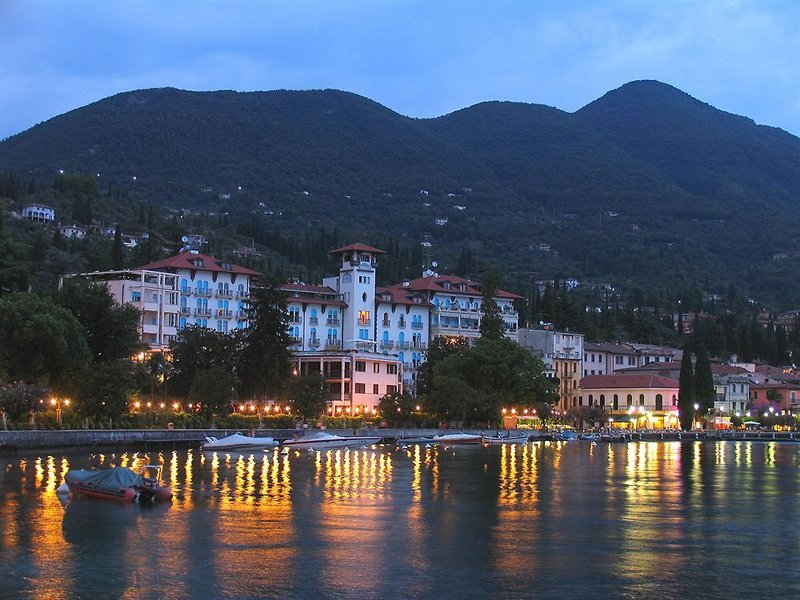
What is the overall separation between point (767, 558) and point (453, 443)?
71.8m

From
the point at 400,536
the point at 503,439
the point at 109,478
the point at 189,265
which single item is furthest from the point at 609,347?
the point at 400,536

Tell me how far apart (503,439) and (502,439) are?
0.55 ft

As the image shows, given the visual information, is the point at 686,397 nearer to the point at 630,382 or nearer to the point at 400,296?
the point at 630,382

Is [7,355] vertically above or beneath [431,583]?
above

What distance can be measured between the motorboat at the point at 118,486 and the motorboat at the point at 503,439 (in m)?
64.3

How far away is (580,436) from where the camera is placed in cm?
13262

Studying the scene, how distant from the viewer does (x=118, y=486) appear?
160ft

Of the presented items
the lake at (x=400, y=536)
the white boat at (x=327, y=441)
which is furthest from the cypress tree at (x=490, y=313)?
the lake at (x=400, y=536)

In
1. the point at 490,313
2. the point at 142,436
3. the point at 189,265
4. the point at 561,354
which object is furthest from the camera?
the point at 561,354

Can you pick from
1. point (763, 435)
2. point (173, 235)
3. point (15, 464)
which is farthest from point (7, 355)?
point (763, 435)

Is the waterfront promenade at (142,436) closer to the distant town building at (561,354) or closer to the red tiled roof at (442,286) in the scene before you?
the red tiled roof at (442,286)

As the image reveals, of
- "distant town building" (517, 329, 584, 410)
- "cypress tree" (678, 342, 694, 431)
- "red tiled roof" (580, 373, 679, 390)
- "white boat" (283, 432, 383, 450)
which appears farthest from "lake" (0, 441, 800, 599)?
"red tiled roof" (580, 373, 679, 390)

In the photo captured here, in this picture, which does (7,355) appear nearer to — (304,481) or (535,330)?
(304,481)

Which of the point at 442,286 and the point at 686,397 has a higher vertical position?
the point at 442,286
